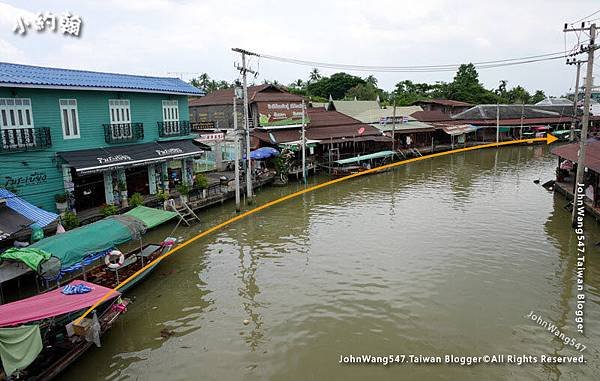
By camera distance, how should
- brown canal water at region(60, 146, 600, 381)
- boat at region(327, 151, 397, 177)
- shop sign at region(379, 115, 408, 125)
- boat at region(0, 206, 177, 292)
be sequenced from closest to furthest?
brown canal water at region(60, 146, 600, 381), boat at region(0, 206, 177, 292), boat at region(327, 151, 397, 177), shop sign at region(379, 115, 408, 125)

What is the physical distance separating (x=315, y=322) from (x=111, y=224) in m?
7.74

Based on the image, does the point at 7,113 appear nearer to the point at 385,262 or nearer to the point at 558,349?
the point at 385,262

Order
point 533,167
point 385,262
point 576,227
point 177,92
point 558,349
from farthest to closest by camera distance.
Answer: point 533,167, point 177,92, point 576,227, point 385,262, point 558,349

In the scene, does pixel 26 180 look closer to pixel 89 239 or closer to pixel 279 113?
pixel 89 239

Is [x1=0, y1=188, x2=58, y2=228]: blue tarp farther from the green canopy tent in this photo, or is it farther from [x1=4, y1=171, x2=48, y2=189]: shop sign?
the green canopy tent

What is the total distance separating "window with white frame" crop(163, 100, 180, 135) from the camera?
24.7 m

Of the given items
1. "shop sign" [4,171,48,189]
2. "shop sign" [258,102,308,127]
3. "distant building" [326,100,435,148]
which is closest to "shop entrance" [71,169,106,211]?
"shop sign" [4,171,48,189]

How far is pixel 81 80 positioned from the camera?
65.9 ft

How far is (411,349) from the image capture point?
414 inches

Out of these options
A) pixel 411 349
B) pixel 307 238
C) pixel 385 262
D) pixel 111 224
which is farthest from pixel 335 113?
pixel 411 349

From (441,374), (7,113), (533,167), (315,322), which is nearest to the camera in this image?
(441,374)

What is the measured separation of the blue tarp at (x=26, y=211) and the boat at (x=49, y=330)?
5.54m

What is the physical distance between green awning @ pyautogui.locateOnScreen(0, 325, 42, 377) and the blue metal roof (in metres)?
11.8

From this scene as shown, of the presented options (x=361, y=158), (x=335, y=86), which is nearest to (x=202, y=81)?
(x=335, y=86)
